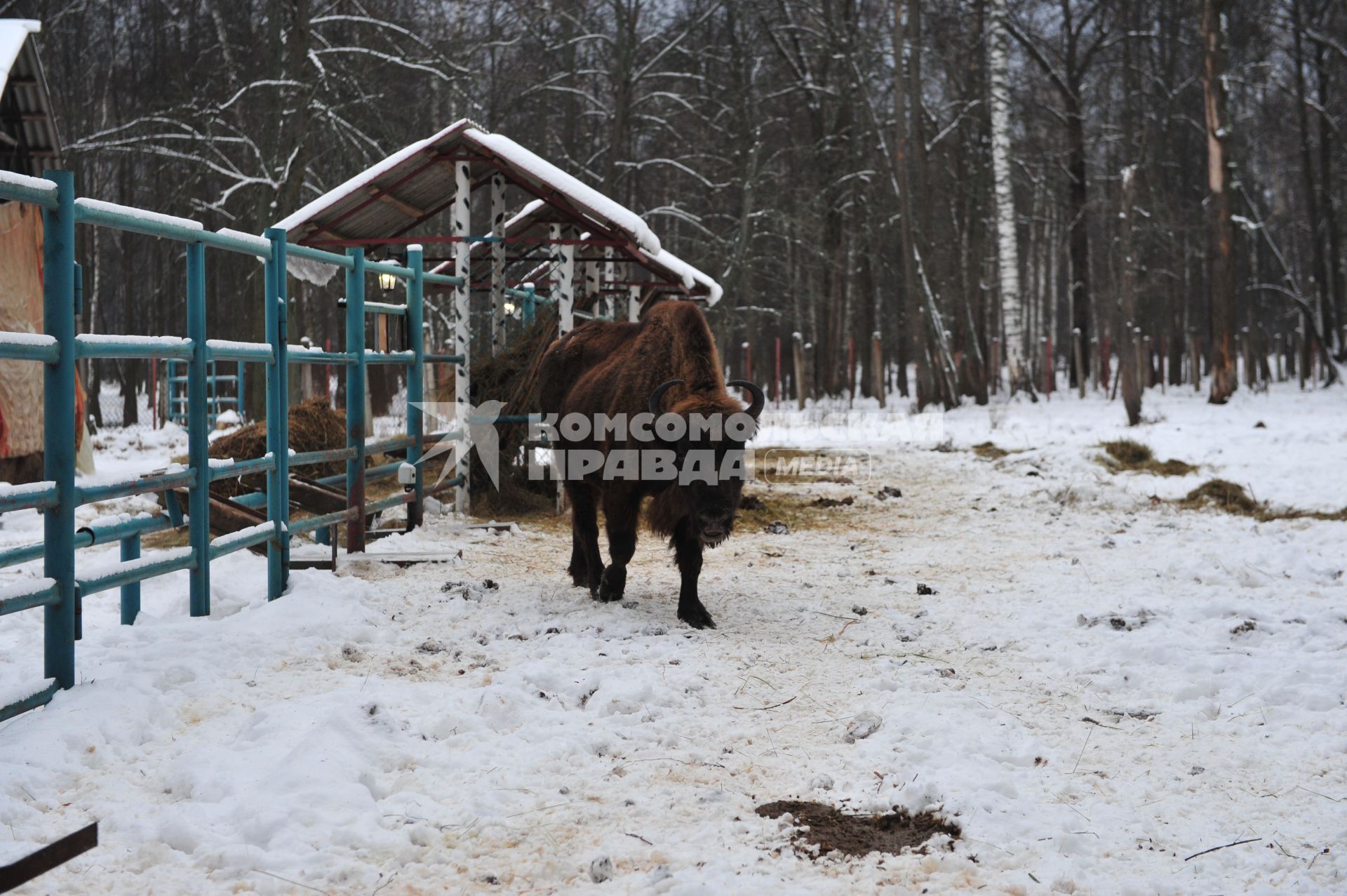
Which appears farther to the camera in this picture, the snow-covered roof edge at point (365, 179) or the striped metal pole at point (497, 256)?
the striped metal pole at point (497, 256)

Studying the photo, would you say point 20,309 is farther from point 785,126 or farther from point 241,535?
point 785,126

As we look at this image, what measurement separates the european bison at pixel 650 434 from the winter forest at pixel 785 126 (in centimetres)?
1034

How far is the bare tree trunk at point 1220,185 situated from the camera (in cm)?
1956

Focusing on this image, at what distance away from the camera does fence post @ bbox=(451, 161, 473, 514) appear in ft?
32.3

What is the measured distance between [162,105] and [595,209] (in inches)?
482

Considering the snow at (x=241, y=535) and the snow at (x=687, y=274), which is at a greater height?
the snow at (x=687, y=274)

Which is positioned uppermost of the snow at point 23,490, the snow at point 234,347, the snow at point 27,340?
the snow at point 234,347

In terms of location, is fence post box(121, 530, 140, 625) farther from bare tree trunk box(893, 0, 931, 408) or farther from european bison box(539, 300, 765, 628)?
bare tree trunk box(893, 0, 931, 408)

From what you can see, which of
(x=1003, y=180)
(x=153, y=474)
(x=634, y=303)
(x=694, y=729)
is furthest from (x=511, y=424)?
(x=1003, y=180)

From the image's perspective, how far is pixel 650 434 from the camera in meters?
6.00

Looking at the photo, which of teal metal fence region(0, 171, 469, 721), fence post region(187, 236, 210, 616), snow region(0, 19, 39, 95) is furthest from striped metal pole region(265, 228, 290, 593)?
snow region(0, 19, 39, 95)

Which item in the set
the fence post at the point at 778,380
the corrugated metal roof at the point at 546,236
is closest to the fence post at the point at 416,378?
the corrugated metal roof at the point at 546,236

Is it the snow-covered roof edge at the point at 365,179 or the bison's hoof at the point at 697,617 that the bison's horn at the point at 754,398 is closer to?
the bison's hoof at the point at 697,617

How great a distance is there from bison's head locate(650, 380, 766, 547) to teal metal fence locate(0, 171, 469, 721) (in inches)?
83.6
